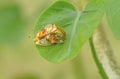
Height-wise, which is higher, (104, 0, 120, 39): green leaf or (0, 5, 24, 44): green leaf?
(0, 5, 24, 44): green leaf

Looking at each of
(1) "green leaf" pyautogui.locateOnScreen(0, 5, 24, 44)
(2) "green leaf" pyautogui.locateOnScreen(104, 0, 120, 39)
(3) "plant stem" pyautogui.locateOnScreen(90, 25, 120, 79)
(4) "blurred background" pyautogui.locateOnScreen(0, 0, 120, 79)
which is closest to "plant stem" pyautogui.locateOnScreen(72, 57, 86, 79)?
(4) "blurred background" pyautogui.locateOnScreen(0, 0, 120, 79)

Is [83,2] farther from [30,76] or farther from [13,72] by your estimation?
[13,72]

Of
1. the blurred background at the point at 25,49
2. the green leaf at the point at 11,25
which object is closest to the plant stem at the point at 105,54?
the blurred background at the point at 25,49

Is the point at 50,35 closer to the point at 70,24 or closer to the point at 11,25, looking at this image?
the point at 70,24

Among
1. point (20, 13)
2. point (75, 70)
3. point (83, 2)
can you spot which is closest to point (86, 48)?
point (20, 13)

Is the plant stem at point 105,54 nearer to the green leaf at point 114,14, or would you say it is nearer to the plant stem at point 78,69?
the green leaf at point 114,14

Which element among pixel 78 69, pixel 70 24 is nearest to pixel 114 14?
pixel 70 24

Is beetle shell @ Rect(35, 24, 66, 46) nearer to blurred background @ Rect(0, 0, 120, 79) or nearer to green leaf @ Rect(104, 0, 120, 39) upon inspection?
green leaf @ Rect(104, 0, 120, 39)
